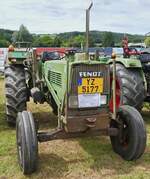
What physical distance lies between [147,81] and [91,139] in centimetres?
201

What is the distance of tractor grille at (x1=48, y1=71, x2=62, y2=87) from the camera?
503 cm

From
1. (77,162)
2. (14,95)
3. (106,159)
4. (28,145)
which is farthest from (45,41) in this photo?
(28,145)

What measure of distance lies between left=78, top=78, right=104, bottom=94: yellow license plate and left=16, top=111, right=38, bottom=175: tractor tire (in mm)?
764

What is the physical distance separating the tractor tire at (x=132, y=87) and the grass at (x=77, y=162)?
101cm

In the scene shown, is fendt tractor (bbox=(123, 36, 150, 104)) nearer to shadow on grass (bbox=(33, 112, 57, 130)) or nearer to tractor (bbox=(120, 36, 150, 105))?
tractor (bbox=(120, 36, 150, 105))

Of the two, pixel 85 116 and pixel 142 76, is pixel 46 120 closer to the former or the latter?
pixel 142 76

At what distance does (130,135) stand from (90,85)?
895 mm

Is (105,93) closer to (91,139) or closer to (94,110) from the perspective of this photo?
(94,110)

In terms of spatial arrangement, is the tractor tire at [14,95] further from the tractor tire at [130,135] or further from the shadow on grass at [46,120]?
the tractor tire at [130,135]

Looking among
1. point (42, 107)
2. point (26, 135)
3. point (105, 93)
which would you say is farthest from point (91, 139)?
point (42, 107)

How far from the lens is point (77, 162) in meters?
4.79

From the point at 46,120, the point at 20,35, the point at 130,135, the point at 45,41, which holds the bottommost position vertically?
the point at 46,120

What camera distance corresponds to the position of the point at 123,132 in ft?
16.3

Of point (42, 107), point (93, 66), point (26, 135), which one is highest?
point (93, 66)
